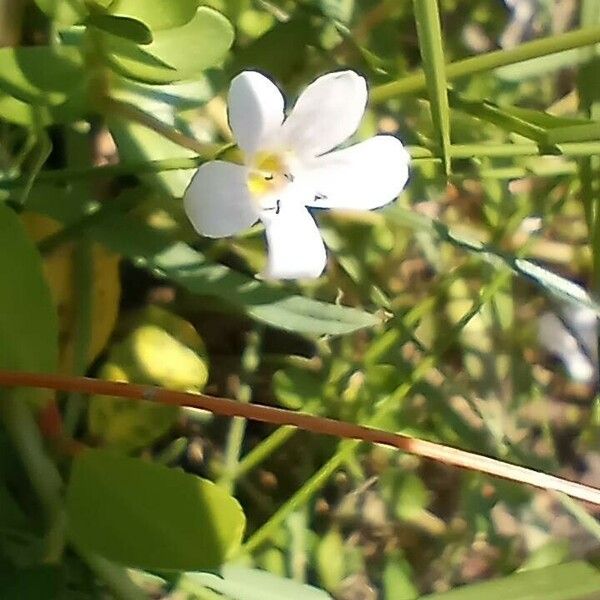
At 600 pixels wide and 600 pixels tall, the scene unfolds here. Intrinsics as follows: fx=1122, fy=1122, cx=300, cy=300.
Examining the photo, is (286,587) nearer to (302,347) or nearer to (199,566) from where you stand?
(199,566)

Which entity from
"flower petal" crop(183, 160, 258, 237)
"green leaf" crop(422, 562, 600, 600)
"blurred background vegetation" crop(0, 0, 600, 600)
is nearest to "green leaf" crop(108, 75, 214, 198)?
"blurred background vegetation" crop(0, 0, 600, 600)

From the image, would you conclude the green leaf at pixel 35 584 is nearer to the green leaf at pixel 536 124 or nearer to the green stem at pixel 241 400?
the green stem at pixel 241 400

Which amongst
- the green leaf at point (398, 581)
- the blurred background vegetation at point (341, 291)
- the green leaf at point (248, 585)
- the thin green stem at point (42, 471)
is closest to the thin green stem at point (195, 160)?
the blurred background vegetation at point (341, 291)

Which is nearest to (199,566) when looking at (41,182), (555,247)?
(41,182)

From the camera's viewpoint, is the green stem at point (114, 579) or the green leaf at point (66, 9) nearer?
the green leaf at point (66, 9)

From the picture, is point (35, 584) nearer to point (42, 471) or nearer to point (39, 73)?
point (42, 471)

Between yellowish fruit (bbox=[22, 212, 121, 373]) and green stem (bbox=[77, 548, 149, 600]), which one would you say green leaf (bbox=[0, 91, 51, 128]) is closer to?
yellowish fruit (bbox=[22, 212, 121, 373])

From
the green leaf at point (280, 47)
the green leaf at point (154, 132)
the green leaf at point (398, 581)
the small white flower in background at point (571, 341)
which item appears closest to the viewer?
A: the green leaf at point (154, 132)
